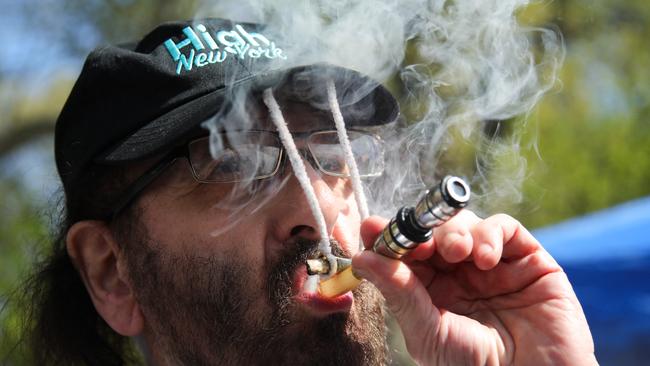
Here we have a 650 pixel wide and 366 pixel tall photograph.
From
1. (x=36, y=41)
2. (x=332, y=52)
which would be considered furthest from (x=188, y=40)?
(x=36, y=41)

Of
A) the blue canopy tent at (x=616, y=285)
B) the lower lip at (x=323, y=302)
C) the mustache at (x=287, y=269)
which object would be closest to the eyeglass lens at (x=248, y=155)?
the mustache at (x=287, y=269)

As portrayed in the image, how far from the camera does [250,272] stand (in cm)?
205

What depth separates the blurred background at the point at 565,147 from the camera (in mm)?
4465

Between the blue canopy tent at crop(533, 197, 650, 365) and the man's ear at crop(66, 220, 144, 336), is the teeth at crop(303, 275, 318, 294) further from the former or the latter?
the blue canopy tent at crop(533, 197, 650, 365)

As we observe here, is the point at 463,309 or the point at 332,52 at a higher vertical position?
the point at 332,52

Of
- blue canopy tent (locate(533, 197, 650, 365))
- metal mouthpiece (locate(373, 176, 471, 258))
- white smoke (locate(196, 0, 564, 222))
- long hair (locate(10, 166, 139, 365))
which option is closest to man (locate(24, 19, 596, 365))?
white smoke (locate(196, 0, 564, 222))

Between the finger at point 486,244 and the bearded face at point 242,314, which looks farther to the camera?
the bearded face at point 242,314

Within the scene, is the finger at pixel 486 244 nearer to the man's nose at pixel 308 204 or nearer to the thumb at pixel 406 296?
the thumb at pixel 406 296

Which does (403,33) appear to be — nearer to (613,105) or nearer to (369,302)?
(369,302)

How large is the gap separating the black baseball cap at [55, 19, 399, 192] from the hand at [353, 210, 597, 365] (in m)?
0.53

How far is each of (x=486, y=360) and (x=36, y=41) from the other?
755 centimetres

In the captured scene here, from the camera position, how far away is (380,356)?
88.7 inches

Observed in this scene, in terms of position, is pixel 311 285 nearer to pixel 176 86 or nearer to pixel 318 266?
pixel 318 266

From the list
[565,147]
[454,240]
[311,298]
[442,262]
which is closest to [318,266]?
[311,298]
